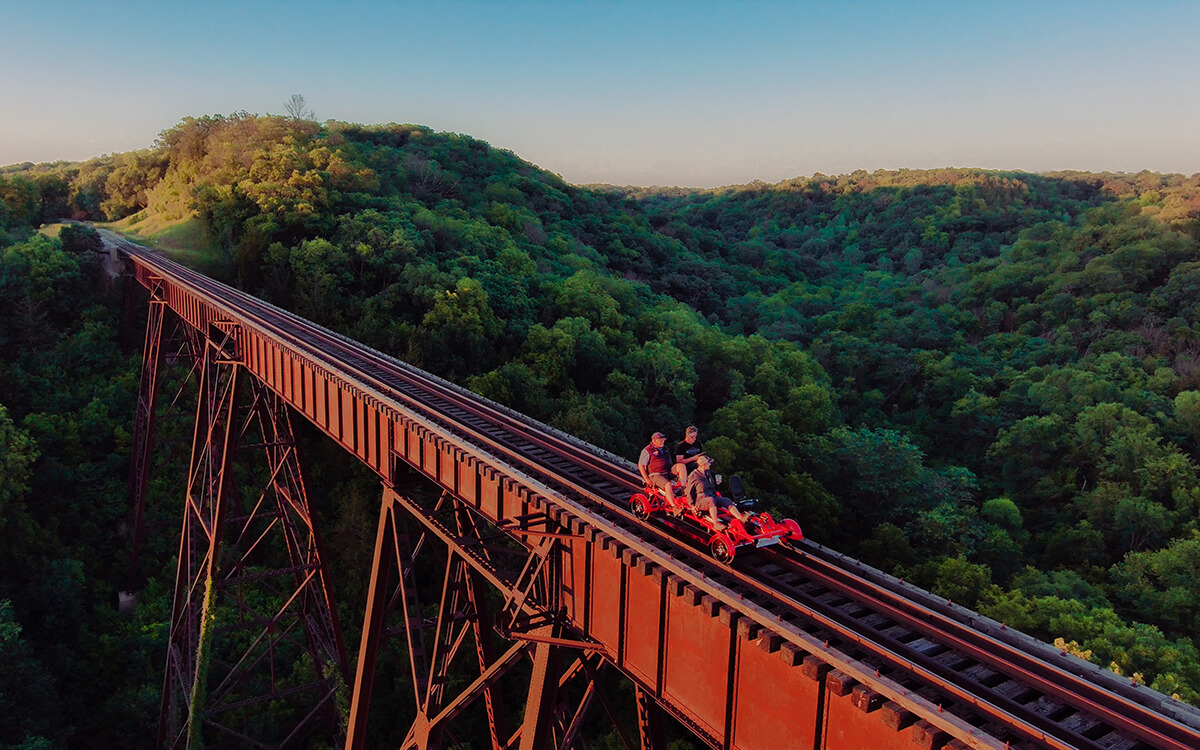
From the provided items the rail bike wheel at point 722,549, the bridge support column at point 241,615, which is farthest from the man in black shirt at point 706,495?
the bridge support column at point 241,615

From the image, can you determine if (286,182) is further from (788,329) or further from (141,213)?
(788,329)

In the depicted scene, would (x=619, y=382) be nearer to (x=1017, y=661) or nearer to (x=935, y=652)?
(x=935, y=652)

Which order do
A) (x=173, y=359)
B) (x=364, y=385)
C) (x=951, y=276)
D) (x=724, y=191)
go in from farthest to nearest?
(x=724, y=191) < (x=951, y=276) < (x=173, y=359) < (x=364, y=385)

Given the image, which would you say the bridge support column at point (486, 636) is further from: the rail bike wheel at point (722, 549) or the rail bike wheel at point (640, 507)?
the rail bike wheel at point (722, 549)

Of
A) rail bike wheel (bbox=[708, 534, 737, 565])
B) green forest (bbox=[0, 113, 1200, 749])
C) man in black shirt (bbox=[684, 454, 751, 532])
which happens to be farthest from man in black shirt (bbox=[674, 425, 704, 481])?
green forest (bbox=[0, 113, 1200, 749])

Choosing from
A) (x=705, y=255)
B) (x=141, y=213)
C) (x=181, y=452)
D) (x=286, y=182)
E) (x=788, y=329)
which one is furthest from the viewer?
(x=705, y=255)

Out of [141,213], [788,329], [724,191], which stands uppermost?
[724,191]

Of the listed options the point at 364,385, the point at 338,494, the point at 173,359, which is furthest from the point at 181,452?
the point at 364,385
